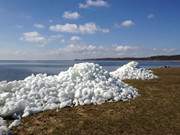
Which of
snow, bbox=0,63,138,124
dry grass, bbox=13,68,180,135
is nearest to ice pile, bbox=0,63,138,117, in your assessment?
snow, bbox=0,63,138,124

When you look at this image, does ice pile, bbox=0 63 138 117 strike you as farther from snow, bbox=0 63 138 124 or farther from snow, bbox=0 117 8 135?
snow, bbox=0 117 8 135

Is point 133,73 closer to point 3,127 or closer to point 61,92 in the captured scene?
point 61,92

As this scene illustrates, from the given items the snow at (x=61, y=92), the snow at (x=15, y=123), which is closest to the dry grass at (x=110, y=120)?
the snow at (x=15, y=123)

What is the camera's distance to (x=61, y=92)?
1245 centimetres

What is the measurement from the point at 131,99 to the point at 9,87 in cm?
494

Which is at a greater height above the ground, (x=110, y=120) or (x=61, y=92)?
(x=61, y=92)

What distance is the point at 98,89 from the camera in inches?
523

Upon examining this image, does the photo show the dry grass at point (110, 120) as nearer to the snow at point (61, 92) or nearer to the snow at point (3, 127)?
the snow at point (3, 127)

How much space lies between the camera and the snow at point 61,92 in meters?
11.0

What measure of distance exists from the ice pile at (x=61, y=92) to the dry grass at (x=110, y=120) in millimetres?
550

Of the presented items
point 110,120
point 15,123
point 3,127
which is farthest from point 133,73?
point 3,127

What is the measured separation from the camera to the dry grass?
9.14 meters

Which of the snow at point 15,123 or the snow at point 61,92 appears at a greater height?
the snow at point 61,92

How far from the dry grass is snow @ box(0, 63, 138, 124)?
53 cm
